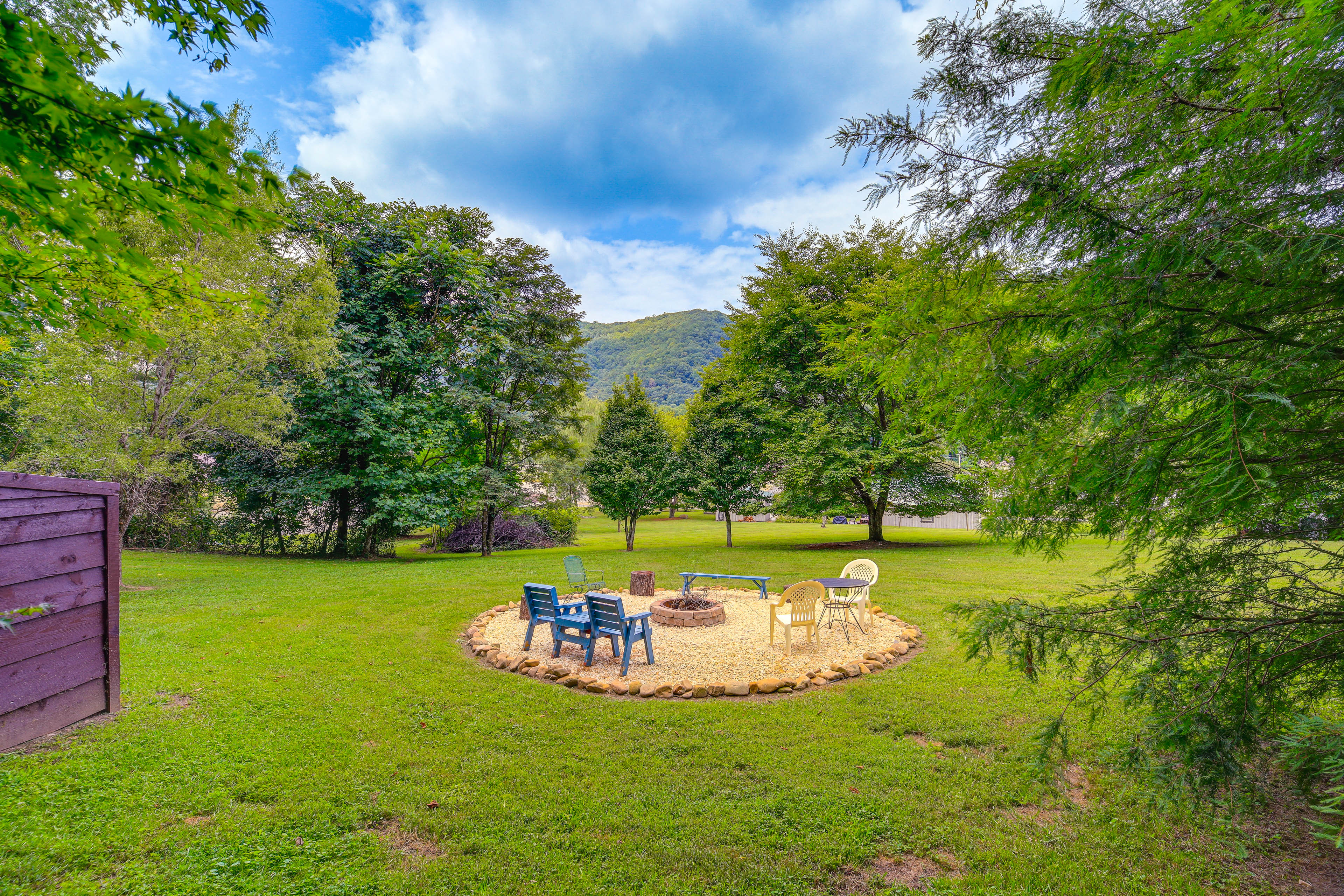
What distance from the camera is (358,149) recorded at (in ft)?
45.2

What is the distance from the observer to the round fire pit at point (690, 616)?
8.13 meters

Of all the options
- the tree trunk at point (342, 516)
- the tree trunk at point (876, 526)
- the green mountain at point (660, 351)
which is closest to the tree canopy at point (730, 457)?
the tree trunk at point (876, 526)

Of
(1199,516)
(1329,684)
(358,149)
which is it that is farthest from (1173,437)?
(358,149)

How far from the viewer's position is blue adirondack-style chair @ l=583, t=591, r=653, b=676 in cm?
609

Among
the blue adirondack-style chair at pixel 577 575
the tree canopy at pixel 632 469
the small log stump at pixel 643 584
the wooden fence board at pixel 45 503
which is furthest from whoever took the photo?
the tree canopy at pixel 632 469

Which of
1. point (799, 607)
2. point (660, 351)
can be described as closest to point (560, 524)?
point (799, 607)

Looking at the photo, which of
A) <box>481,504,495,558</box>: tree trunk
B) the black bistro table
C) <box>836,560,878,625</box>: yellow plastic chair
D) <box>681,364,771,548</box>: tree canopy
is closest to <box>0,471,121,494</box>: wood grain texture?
the black bistro table

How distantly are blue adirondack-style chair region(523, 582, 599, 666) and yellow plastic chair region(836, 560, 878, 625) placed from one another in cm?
374

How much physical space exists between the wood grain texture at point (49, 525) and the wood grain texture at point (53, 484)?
0.37 feet

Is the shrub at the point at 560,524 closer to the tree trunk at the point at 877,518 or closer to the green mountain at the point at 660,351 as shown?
the tree trunk at the point at 877,518

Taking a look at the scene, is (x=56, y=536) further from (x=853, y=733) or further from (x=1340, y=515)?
(x=1340, y=515)

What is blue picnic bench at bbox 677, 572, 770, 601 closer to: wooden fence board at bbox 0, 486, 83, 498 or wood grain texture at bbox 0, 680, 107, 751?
wood grain texture at bbox 0, 680, 107, 751

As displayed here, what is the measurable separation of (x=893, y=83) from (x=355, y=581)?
13635mm

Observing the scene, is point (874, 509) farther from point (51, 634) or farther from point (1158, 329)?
point (51, 634)
